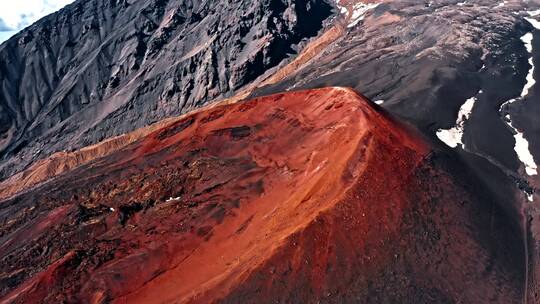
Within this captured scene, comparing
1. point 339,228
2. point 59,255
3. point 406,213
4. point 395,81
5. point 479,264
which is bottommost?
point 395,81

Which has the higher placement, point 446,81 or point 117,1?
point 117,1

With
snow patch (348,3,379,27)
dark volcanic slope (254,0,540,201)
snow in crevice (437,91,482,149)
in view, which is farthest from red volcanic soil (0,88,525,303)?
snow patch (348,3,379,27)

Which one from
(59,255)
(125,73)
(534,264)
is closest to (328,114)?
(534,264)

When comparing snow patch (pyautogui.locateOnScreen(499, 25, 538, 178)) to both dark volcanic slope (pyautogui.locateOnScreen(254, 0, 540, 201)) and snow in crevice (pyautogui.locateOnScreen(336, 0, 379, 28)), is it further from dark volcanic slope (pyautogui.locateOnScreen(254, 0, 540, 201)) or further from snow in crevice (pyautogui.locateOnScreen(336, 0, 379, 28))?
snow in crevice (pyautogui.locateOnScreen(336, 0, 379, 28))

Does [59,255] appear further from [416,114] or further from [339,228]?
[416,114]

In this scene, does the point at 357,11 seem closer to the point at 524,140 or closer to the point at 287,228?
the point at 524,140

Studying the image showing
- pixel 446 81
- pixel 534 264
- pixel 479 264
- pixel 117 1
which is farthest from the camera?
pixel 117 1

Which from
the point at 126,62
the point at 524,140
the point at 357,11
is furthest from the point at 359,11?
the point at 524,140
